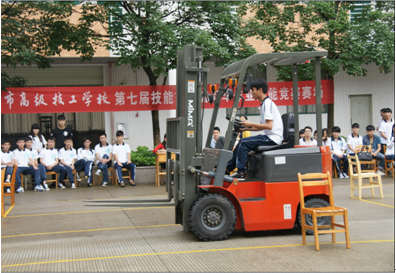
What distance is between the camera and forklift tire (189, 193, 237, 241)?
6109mm

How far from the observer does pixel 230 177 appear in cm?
640

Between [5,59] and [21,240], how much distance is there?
700 centimetres

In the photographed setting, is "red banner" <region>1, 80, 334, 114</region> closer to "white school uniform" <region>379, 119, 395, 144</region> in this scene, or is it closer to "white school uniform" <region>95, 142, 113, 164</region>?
"white school uniform" <region>95, 142, 113, 164</region>

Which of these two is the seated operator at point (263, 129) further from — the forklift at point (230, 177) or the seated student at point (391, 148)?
the seated student at point (391, 148)

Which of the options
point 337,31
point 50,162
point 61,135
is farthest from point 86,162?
point 337,31

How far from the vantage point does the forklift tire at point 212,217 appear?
611 cm

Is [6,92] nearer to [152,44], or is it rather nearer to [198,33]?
[152,44]

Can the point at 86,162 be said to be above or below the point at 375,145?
below

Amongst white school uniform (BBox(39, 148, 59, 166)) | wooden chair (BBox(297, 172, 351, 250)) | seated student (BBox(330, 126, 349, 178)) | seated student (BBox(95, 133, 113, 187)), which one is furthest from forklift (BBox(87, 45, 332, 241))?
seated student (BBox(330, 126, 349, 178))

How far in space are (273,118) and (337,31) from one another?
8.80 metres

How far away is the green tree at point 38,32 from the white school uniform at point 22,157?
2186mm

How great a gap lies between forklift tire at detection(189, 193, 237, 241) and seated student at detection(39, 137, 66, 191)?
7.05 meters

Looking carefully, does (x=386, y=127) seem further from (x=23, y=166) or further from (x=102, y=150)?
(x=23, y=166)

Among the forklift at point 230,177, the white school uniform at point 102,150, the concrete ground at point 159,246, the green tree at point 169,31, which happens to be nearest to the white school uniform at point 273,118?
the forklift at point 230,177
